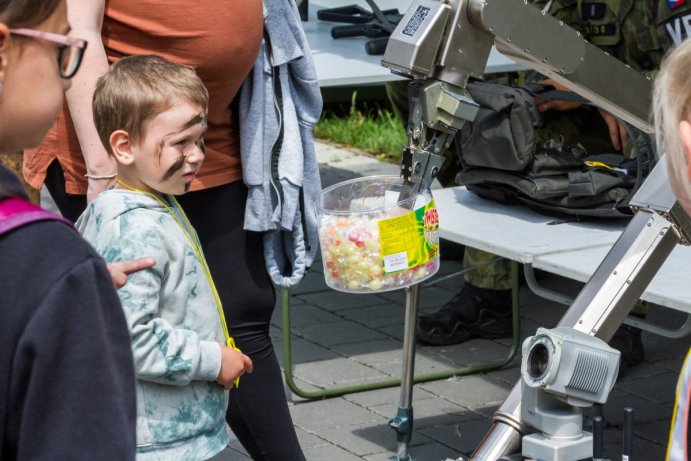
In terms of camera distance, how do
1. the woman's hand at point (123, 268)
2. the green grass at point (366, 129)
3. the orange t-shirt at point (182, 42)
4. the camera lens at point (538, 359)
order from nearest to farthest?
1. the woman's hand at point (123, 268)
2. the camera lens at point (538, 359)
3. the orange t-shirt at point (182, 42)
4. the green grass at point (366, 129)

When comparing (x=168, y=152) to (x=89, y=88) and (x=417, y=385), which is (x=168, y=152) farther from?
(x=417, y=385)

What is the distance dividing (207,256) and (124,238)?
0.50 m

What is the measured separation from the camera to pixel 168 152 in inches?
88.2

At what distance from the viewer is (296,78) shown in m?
2.76

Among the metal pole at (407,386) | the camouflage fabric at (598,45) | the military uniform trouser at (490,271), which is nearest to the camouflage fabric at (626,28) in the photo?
the camouflage fabric at (598,45)

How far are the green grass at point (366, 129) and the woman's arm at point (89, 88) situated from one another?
498 centimetres

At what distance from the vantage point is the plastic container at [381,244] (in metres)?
2.64

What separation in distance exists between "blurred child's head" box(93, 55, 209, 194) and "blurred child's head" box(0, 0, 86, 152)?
1081 mm

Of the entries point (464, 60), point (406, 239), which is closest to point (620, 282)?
point (406, 239)

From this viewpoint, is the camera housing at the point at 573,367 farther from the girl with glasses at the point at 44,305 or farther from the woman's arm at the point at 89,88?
the girl with glasses at the point at 44,305

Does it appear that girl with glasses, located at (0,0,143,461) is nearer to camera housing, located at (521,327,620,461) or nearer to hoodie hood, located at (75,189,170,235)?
hoodie hood, located at (75,189,170,235)

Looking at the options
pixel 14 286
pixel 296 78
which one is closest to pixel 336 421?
pixel 296 78

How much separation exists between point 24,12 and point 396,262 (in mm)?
1639

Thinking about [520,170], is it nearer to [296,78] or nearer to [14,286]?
[296,78]
